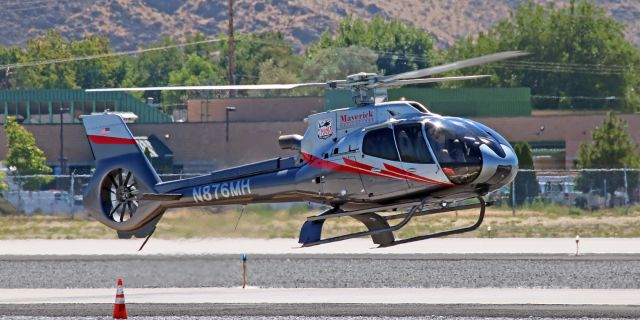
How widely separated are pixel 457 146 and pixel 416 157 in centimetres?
88

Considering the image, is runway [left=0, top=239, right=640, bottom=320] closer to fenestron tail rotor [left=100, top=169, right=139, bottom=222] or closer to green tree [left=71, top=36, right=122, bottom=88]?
fenestron tail rotor [left=100, top=169, right=139, bottom=222]

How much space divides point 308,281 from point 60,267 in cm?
855

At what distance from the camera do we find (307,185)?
26.1 meters

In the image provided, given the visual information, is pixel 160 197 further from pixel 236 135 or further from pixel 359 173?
pixel 236 135

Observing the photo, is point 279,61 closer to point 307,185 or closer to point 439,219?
point 439,219

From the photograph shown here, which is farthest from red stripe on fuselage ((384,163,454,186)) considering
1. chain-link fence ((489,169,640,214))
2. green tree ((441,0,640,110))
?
green tree ((441,0,640,110))

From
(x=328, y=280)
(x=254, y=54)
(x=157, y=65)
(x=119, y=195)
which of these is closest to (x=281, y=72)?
(x=254, y=54)

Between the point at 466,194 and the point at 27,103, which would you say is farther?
the point at 27,103

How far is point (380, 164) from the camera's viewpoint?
2516cm

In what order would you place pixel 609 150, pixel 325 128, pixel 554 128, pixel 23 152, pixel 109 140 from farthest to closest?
pixel 554 128, pixel 23 152, pixel 609 150, pixel 109 140, pixel 325 128

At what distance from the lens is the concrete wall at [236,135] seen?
69.6m

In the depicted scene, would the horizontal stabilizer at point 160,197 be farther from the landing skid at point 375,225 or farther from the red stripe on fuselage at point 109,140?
the landing skid at point 375,225

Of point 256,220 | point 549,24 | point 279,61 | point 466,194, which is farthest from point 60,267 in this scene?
point 279,61

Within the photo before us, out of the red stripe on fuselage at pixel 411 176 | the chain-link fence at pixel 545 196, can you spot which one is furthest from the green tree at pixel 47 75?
the red stripe on fuselage at pixel 411 176
